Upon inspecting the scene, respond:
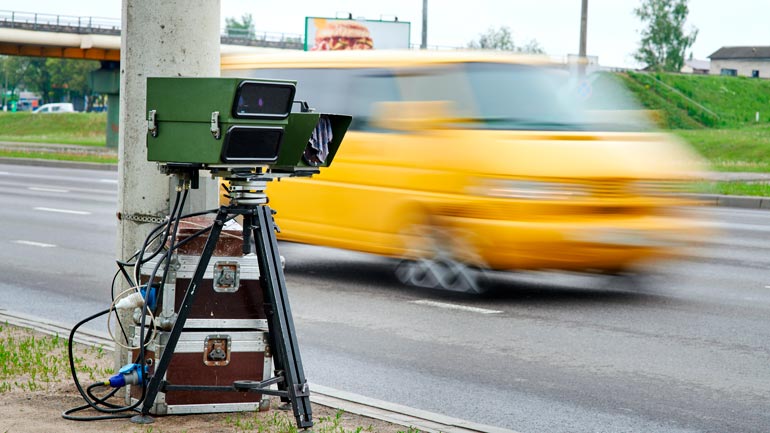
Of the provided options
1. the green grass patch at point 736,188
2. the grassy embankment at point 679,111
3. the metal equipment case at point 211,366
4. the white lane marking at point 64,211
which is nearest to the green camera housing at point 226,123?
the metal equipment case at point 211,366

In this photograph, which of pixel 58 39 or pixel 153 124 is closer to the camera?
pixel 153 124

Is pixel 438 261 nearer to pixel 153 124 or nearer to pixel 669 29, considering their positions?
pixel 153 124

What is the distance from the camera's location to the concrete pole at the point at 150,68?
5598mm

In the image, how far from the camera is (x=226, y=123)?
4.68m

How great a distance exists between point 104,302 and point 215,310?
14.7ft

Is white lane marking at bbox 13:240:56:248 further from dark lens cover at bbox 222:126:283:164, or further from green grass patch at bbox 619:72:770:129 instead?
green grass patch at bbox 619:72:770:129

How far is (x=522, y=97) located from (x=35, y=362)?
15.9ft

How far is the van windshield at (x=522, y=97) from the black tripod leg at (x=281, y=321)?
4731 mm

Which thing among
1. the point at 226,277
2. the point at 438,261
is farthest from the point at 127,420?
the point at 438,261

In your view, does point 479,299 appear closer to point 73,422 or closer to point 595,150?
point 595,150

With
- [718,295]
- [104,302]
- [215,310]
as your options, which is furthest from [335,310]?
[215,310]

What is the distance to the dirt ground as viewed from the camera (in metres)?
5.11

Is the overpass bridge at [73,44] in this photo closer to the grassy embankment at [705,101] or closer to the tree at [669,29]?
the grassy embankment at [705,101]

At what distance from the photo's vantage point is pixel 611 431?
18.6ft
